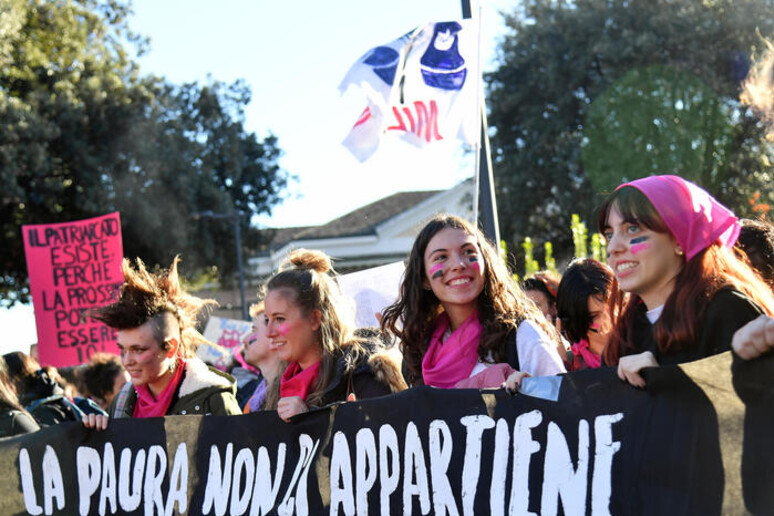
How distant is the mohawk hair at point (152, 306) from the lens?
15.0ft

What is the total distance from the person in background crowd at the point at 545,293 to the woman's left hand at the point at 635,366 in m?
2.70

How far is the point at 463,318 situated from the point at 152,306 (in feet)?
5.34

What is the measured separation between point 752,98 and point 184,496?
3.01m

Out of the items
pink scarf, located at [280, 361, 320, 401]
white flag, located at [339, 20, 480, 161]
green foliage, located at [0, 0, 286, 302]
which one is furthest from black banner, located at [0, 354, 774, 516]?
green foliage, located at [0, 0, 286, 302]

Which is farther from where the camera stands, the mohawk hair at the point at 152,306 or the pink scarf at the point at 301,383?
the mohawk hair at the point at 152,306

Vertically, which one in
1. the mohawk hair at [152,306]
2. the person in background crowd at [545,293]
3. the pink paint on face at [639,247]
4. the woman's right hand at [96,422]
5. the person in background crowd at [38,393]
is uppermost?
the pink paint on face at [639,247]

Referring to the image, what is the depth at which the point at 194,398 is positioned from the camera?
445cm

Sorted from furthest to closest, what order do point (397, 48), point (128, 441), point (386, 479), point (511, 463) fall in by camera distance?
point (397, 48)
point (128, 441)
point (386, 479)
point (511, 463)

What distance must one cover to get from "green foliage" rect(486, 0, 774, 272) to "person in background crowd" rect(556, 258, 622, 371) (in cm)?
1994

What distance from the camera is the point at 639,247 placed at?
2.91 metres

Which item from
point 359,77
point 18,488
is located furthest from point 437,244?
point 359,77

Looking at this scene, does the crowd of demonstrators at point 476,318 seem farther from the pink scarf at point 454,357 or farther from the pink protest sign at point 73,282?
the pink protest sign at point 73,282

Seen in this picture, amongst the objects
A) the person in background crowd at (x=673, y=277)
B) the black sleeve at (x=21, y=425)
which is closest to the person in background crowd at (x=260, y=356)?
the black sleeve at (x=21, y=425)

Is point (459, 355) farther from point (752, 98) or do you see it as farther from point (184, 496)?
point (752, 98)
